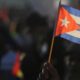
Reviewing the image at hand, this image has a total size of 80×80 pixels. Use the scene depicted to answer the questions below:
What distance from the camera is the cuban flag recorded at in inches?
114

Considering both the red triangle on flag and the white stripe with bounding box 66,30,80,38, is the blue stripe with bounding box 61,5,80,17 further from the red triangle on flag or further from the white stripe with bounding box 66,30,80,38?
the white stripe with bounding box 66,30,80,38

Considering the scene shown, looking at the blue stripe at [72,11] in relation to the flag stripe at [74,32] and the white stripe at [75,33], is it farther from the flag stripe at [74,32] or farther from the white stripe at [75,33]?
the white stripe at [75,33]

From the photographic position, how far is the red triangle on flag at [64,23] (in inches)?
113

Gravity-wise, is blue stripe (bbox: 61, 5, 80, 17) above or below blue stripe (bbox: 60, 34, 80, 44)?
above

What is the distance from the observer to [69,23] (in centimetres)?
294

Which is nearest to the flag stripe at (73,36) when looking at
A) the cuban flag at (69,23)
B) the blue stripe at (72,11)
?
the cuban flag at (69,23)

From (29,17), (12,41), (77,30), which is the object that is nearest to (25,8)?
(29,17)

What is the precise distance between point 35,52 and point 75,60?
1.59 ft

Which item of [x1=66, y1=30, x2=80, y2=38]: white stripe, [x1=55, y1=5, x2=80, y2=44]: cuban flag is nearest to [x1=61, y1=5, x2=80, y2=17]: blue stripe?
[x1=55, y1=5, x2=80, y2=44]: cuban flag

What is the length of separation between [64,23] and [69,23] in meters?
0.06

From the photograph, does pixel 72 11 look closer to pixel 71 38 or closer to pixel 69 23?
pixel 69 23

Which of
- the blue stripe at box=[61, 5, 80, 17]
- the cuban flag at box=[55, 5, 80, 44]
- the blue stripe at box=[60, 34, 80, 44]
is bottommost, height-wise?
the blue stripe at box=[60, 34, 80, 44]

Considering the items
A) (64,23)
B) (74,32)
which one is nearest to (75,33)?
(74,32)

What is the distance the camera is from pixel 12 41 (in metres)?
4.12
